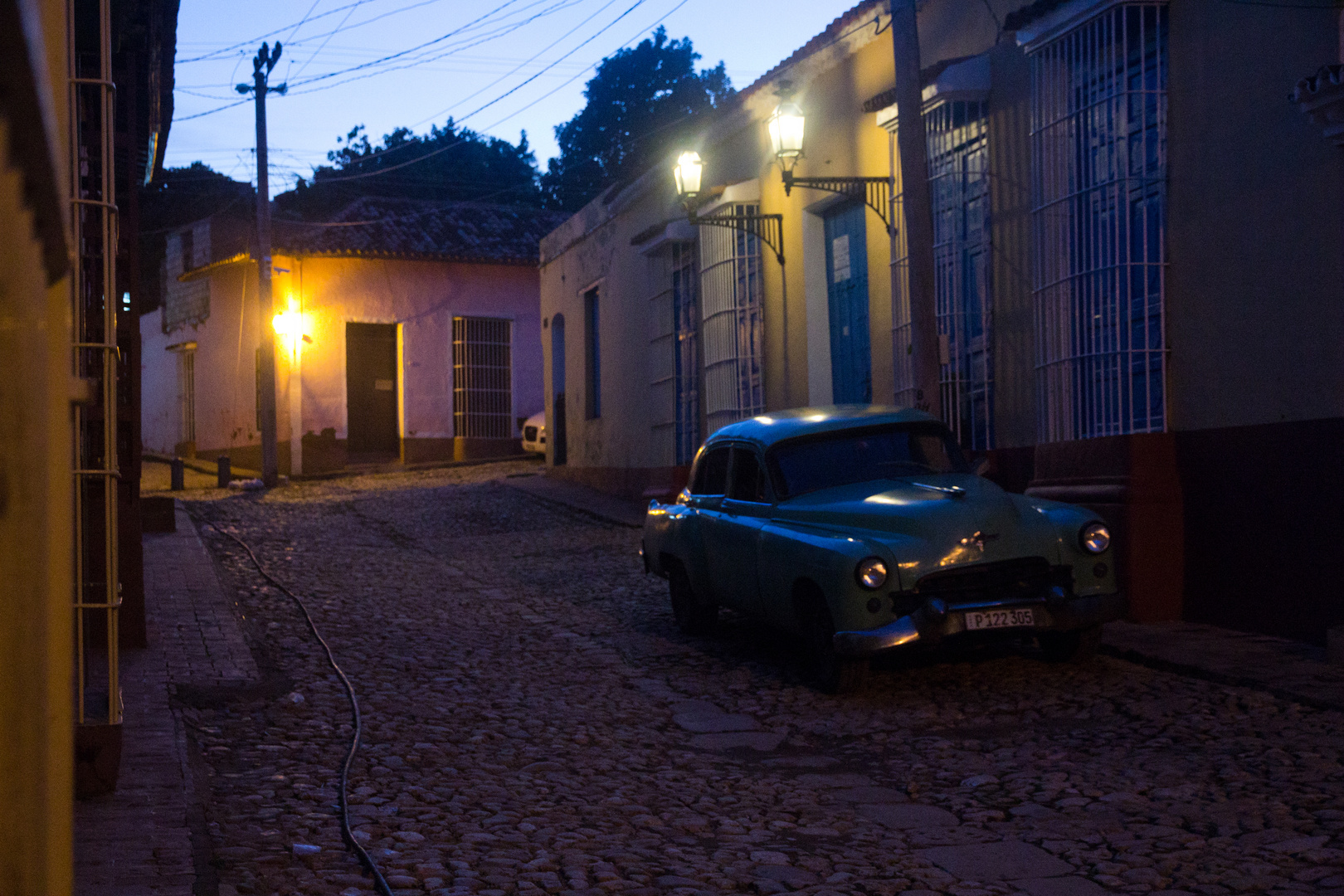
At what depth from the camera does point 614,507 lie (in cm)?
1769

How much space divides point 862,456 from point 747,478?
0.80 metres

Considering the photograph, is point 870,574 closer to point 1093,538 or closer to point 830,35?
point 1093,538

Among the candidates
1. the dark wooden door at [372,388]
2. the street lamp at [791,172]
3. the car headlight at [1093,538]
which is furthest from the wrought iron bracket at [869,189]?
the dark wooden door at [372,388]

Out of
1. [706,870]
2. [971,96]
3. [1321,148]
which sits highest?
[971,96]

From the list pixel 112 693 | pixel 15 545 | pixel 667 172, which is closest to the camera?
pixel 15 545

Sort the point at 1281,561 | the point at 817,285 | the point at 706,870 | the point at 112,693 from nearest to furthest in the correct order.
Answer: the point at 706,870, the point at 112,693, the point at 1281,561, the point at 817,285

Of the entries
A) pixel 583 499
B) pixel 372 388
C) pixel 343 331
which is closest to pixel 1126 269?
pixel 583 499

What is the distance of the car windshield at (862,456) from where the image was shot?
7.84 meters

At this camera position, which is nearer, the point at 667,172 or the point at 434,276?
the point at 667,172

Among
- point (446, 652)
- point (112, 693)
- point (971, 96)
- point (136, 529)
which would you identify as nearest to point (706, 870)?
point (112, 693)

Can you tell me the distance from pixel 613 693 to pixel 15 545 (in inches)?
241

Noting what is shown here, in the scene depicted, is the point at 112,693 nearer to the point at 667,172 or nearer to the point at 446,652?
the point at 446,652

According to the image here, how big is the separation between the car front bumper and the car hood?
21cm

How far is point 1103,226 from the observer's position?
9.08m
